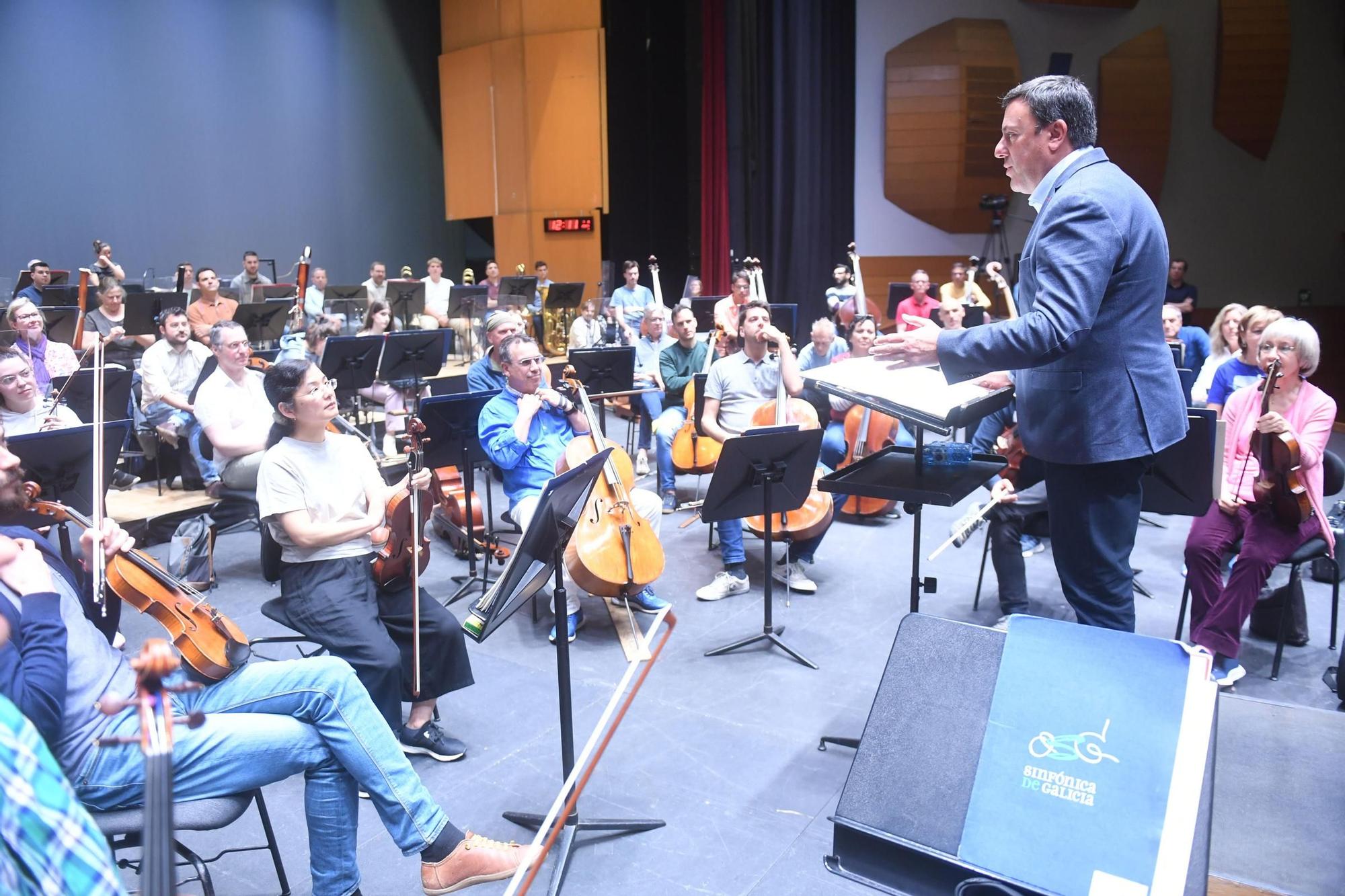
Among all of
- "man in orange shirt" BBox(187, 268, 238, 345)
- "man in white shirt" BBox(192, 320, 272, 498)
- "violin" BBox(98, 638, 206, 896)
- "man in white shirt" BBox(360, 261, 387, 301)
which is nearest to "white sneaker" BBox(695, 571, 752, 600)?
"man in white shirt" BBox(192, 320, 272, 498)

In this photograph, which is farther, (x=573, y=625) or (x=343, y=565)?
(x=573, y=625)

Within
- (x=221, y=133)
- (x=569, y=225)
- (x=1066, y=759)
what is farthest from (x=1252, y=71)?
(x=221, y=133)

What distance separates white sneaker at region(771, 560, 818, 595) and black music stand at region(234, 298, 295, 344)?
5.31 meters

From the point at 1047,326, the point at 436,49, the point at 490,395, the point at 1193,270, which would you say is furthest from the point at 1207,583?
the point at 436,49

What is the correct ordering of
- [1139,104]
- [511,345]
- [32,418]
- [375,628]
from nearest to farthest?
[375,628]
[32,418]
[511,345]
[1139,104]

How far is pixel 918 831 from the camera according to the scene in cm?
163

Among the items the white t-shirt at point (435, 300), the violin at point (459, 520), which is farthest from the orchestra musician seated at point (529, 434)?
the white t-shirt at point (435, 300)

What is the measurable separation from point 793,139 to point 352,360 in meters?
7.99

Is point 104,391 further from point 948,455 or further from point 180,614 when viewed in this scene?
point 948,455

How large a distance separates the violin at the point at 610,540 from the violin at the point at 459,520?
1237mm

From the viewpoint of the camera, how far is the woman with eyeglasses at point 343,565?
3020 mm

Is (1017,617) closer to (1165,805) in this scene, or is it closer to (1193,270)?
(1165,805)

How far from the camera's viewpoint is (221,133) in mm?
12672

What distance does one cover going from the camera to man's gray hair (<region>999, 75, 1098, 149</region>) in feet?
7.06
